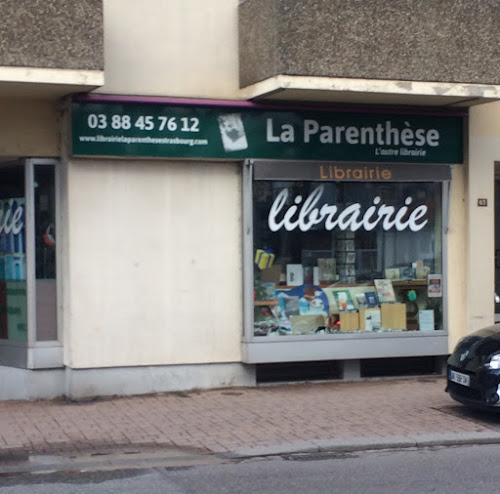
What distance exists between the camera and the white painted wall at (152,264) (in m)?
10.7

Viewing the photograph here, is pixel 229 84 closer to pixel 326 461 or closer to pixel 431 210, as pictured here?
pixel 431 210

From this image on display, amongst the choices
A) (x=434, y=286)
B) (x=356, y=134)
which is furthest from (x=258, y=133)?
(x=434, y=286)

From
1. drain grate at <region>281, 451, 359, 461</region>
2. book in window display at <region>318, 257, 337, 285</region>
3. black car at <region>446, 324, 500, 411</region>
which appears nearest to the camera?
drain grate at <region>281, 451, 359, 461</region>

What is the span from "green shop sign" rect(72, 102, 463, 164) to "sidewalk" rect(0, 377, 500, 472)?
2864 mm

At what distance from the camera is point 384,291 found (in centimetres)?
1216

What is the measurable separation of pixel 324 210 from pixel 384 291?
4.53 ft

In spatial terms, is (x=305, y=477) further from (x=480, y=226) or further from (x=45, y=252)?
(x=480, y=226)

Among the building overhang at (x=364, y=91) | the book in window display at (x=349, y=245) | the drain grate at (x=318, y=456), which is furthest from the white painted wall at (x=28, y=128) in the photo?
the drain grate at (x=318, y=456)

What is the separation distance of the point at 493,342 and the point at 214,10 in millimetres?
5115

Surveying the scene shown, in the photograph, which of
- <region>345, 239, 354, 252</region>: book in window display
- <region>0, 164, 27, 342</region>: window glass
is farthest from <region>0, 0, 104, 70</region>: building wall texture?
<region>345, 239, 354, 252</region>: book in window display

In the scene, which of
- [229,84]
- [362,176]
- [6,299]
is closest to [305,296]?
[362,176]

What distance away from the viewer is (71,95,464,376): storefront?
1096 centimetres

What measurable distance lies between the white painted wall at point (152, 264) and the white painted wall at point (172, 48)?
0.93m

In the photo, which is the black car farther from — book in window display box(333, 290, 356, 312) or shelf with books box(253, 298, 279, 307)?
shelf with books box(253, 298, 279, 307)
